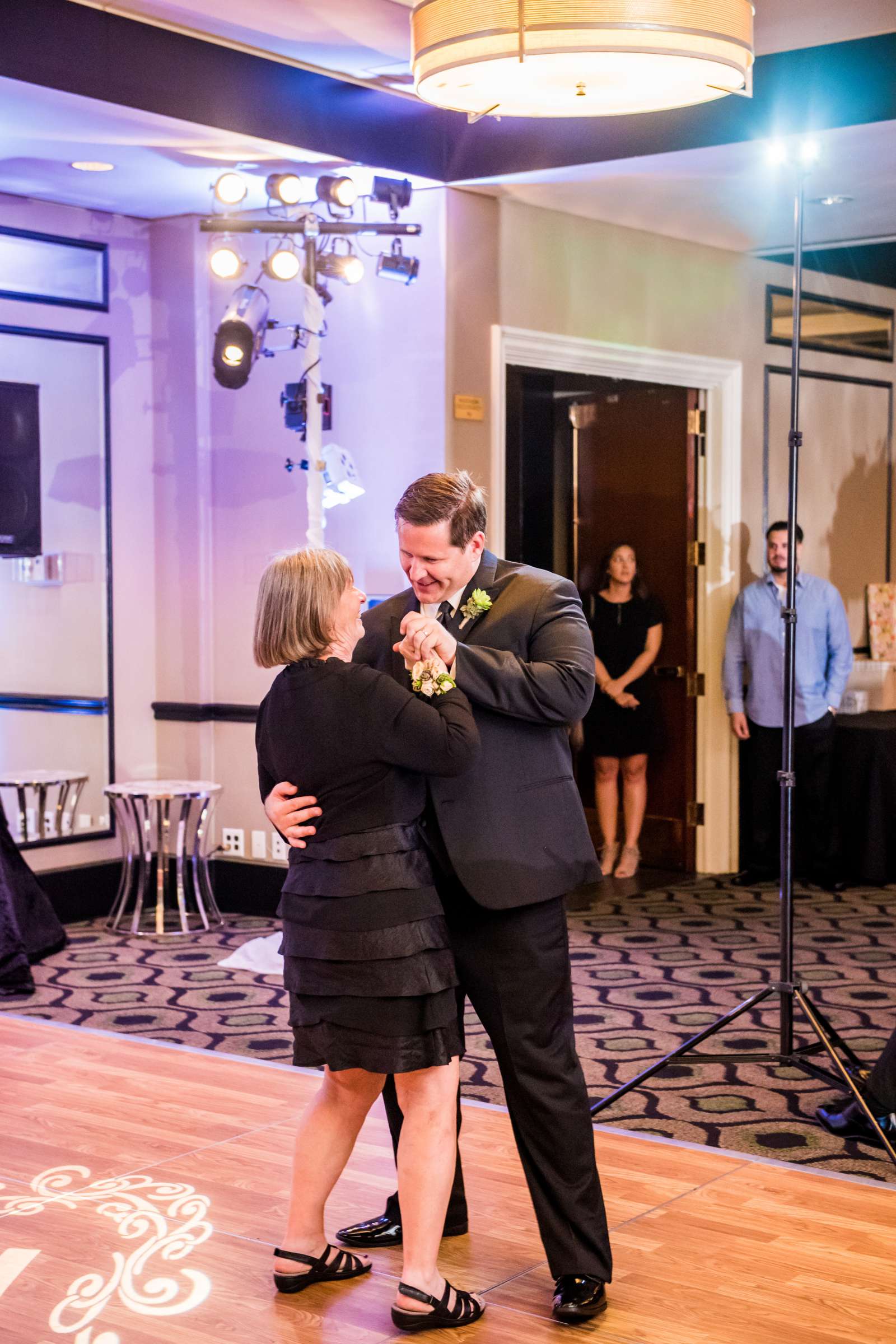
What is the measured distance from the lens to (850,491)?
28.7 ft

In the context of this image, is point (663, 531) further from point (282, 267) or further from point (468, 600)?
point (468, 600)

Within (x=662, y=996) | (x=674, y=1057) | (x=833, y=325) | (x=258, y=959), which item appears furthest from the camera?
(x=833, y=325)

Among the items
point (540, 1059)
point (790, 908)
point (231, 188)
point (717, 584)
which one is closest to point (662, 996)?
point (790, 908)

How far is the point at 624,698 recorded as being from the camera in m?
7.56

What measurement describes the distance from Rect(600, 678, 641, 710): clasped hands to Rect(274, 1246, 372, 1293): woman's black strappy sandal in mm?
4649

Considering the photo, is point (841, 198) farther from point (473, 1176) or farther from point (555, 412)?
point (473, 1176)

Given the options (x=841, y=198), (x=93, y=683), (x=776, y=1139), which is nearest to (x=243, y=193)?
(x=93, y=683)

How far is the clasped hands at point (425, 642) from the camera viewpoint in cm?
266

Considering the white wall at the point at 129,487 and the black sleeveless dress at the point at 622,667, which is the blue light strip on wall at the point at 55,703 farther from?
the black sleeveless dress at the point at 622,667

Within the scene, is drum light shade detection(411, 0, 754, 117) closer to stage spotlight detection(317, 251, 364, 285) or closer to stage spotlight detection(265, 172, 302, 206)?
stage spotlight detection(265, 172, 302, 206)

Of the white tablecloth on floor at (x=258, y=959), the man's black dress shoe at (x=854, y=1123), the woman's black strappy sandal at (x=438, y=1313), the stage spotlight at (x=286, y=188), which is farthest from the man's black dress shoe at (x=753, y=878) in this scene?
the woman's black strappy sandal at (x=438, y=1313)

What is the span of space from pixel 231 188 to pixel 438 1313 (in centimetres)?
424

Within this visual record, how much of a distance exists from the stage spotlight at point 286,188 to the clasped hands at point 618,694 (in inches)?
113

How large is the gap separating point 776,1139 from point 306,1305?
1512 millimetres
